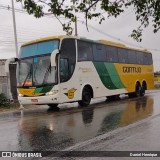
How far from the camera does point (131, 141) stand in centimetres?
807

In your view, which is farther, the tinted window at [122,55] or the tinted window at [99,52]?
the tinted window at [122,55]

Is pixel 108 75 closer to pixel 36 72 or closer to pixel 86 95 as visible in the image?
pixel 86 95

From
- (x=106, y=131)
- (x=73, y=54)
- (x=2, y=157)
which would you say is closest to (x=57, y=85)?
(x=73, y=54)

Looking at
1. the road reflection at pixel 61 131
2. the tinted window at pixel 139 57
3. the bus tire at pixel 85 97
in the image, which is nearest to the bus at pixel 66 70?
the bus tire at pixel 85 97

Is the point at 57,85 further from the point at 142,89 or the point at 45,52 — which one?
the point at 142,89

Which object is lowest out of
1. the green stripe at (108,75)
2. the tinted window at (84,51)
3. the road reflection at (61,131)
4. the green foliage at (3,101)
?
the road reflection at (61,131)

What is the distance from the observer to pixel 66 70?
53.3 ft

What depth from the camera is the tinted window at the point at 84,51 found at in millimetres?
17453

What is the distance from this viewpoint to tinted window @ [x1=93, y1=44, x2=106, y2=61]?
19.1 m

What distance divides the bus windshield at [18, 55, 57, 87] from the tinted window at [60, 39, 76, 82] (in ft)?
1.93

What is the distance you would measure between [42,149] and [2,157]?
941 mm

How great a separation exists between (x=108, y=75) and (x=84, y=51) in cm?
301

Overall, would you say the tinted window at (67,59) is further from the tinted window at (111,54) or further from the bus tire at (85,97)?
the tinted window at (111,54)

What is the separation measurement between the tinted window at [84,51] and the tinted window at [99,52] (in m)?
0.56
